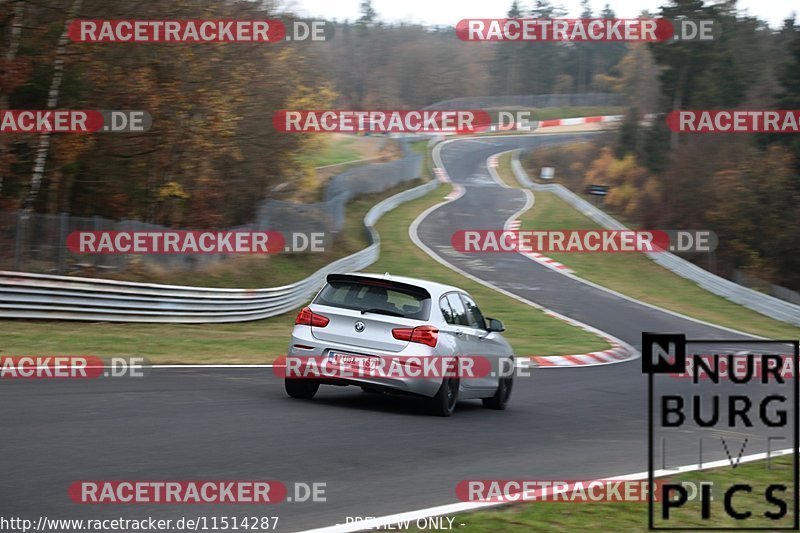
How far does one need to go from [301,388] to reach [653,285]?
2853 cm

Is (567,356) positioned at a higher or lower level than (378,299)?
lower

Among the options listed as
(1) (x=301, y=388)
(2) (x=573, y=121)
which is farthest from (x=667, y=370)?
(2) (x=573, y=121)

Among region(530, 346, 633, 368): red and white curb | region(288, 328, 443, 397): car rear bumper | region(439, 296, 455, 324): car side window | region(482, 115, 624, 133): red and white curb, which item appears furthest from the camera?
region(482, 115, 624, 133): red and white curb

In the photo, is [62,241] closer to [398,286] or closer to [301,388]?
[301,388]

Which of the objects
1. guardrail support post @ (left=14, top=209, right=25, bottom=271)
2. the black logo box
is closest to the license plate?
the black logo box

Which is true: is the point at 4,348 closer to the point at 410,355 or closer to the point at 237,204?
the point at 410,355

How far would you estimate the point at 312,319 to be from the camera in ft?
36.4

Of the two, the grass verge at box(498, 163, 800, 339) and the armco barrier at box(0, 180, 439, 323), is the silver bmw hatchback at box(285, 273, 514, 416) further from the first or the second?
the grass verge at box(498, 163, 800, 339)

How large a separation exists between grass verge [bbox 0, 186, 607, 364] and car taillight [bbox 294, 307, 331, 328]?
4.93 m

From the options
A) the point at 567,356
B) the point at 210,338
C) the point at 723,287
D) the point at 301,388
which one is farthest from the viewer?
the point at 723,287

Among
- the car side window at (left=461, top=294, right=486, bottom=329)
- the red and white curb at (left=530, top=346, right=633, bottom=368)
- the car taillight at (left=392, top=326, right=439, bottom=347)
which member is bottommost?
the red and white curb at (left=530, top=346, right=633, bottom=368)

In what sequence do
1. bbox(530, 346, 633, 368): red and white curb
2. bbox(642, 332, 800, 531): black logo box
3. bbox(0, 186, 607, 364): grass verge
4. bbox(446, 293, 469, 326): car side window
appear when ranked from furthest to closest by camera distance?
bbox(530, 346, 633, 368): red and white curb
bbox(0, 186, 607, 364): grass verge
bbox(446, 293, 469, 326): car side window
bbox(642, 332, 800, 531): black logo box

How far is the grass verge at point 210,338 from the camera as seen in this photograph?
1647cm

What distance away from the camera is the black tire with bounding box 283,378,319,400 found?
1149cm
